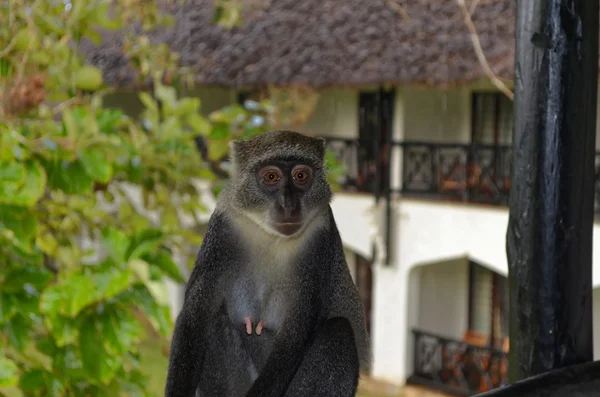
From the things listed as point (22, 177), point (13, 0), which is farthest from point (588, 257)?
point (13, 0)

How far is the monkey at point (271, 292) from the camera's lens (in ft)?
2.71

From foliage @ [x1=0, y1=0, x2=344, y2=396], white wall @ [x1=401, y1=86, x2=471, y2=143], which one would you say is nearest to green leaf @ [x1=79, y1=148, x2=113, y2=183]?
foliage @ [x1=0, y1=0, x2=344, y2=396]

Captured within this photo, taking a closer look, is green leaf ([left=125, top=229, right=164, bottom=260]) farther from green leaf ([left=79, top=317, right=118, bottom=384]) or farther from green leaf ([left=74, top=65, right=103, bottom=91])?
green leaf ([left=74, top=65, right=103, bottom=91])

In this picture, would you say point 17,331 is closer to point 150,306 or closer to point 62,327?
point 62,327

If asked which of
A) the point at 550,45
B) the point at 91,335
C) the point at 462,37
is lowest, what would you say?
the point at 91,335

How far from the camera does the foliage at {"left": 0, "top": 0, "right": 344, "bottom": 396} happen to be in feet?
4.99

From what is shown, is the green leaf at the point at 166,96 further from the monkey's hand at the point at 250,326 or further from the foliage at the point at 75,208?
the monkey's hand at the point at 250,326

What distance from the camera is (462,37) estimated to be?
6.23 meters

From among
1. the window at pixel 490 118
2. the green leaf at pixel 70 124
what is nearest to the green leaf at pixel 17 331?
the green leaf at pixel 70 124

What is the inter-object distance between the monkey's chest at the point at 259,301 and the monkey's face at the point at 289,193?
105 millimetres

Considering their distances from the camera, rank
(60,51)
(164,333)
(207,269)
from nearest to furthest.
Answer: (207,269)
(164,333)
(60,51)

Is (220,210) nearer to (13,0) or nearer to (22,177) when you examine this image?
(22,177)

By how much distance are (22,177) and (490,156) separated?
17.4 feet

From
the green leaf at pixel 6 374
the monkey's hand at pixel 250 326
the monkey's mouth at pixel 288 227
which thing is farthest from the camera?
the green leaf at pixel 6 374
